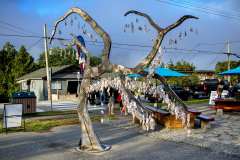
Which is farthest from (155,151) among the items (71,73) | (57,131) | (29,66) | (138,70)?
(29,66)

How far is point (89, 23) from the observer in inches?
394

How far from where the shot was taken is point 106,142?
11.1 metres

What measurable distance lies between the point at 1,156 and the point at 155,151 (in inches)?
177

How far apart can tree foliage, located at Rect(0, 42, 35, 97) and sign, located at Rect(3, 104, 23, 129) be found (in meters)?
28.9

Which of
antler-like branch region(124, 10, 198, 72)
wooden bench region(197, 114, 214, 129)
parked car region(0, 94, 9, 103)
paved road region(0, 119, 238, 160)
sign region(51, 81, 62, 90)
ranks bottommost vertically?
paved road region(0, 119, 238, 160)

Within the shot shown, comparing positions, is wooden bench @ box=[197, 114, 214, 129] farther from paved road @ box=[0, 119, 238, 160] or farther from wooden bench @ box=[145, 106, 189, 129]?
paved road @ box=[0, 119, 238, 160]

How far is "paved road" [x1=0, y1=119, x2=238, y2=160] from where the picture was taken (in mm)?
9164

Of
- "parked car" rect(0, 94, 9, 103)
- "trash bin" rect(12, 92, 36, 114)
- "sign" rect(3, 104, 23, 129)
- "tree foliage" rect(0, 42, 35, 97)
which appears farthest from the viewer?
"tree foliage" rect(0, 42, 35, 97)

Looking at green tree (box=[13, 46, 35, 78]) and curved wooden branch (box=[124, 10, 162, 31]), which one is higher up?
green tree (box=[13, 46, 35, 78])

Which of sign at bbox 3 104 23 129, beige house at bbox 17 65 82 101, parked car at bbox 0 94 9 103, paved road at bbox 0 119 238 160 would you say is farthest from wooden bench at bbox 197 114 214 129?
parked car at bbox 0 94 9 103

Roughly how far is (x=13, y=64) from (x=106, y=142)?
126 feet

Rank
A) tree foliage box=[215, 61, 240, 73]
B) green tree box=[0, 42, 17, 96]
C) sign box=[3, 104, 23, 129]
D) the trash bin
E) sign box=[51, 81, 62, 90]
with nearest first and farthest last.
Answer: sign box=[3, 104, 23, 129]
the trash bin
sign box=[51, 81, 62, 90]
green tree box=[0, 42, 17, 96]
tree foliage box=[215, 61, 240, 73]

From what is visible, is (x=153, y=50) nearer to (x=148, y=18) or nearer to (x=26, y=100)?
(x=148, y=18)

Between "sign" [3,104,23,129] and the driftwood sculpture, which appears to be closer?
the driftwood sculpture
